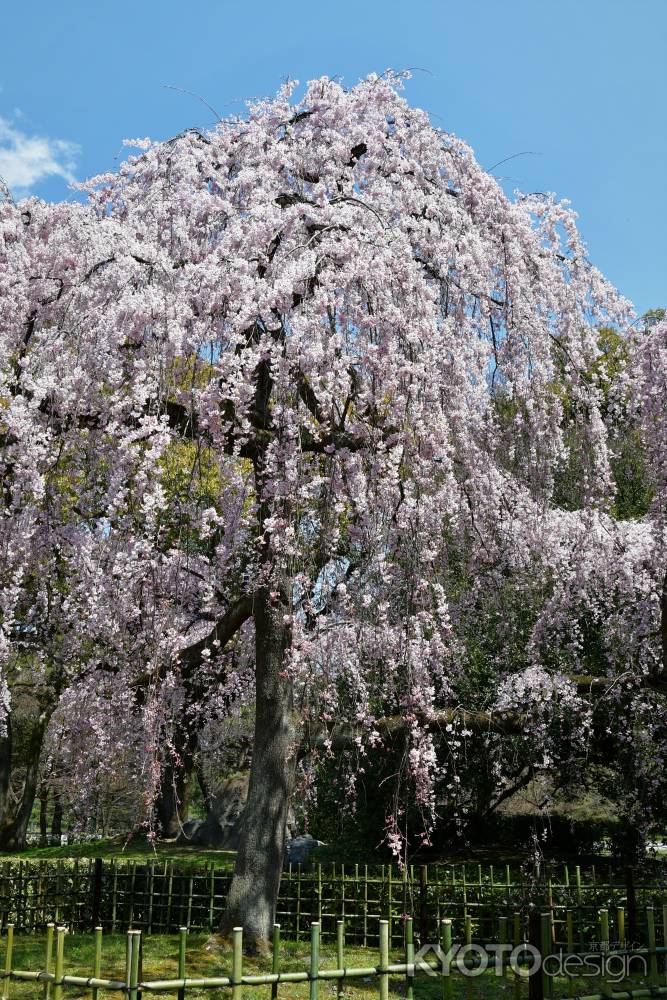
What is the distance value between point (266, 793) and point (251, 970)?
161cm

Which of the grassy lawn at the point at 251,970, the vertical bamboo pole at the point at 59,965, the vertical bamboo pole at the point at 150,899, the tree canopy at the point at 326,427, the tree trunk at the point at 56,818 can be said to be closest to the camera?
the vertical bamboo pole at the point at 59,965

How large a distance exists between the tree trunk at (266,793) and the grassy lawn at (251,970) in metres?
0.39

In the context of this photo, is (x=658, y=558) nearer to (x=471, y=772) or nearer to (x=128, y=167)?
(x=471, y=772)

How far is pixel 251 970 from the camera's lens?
26.5ft

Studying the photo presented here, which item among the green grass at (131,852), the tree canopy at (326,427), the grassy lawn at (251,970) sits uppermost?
the tree canopy at (326,427)

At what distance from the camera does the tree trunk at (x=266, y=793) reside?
8766mm

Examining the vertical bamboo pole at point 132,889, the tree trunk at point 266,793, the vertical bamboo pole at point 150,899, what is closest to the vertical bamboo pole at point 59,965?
the tree trunk at point 266,793

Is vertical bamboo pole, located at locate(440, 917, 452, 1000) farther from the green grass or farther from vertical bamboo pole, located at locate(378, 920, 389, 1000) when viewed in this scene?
the green grass

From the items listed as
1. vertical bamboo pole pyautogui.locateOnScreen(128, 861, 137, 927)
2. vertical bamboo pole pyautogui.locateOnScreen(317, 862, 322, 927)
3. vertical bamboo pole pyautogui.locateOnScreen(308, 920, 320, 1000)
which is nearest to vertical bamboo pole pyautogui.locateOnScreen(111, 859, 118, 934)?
vertical bamboo pole pyautogui.locateOnScreen(128, 861, 137, 927)

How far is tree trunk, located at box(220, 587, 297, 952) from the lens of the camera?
877 cm

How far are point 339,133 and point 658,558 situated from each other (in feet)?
20.4

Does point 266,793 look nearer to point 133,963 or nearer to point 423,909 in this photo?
point 423,909

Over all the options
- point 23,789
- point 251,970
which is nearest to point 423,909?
point 251,970

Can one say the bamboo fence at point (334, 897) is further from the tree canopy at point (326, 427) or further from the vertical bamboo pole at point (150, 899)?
the tree canopy at point (326, 427)
